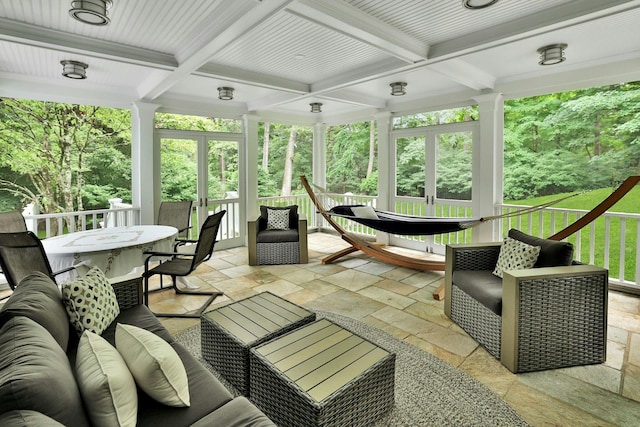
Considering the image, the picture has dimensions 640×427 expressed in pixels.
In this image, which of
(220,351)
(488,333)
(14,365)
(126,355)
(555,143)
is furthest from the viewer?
(555,143)

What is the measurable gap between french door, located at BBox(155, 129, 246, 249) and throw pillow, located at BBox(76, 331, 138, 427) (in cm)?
462

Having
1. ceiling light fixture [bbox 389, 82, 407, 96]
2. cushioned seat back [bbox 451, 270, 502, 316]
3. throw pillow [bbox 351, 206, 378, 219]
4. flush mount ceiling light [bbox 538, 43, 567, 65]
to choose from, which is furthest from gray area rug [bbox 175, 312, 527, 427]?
ceiling light fixture [bbox 389, 82, 407, 96]

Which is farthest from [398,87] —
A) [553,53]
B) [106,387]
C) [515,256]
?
[106,387]

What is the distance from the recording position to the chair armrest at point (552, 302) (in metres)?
2.21

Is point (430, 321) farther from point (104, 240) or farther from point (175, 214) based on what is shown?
point (175, 214)

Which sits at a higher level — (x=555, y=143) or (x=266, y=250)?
(x=555, y=143)

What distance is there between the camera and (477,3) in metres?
2.32

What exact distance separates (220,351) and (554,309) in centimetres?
219

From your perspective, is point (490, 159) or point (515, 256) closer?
point (515, 256)

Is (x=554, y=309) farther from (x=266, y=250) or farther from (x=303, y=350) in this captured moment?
(x=266, y=250)

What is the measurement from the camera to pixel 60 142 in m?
7.73

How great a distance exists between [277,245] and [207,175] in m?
1.86

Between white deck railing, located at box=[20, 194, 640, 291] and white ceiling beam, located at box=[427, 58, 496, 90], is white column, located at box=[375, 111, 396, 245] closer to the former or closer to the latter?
white deck railing, located at box=[20, 194, 640, 291]

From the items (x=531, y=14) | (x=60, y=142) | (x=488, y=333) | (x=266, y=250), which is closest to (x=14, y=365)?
(x=488, y=333)
